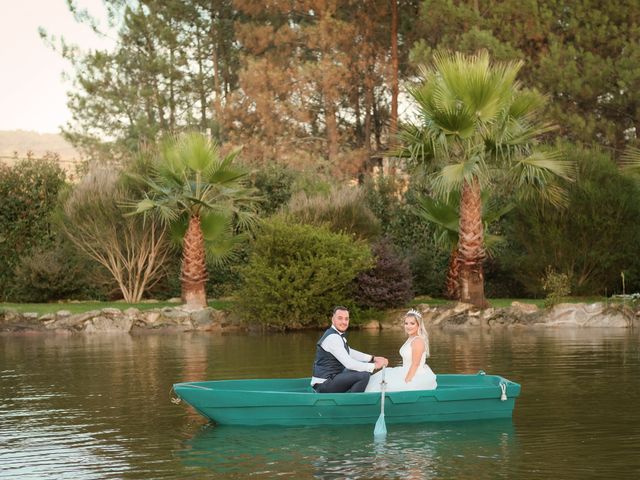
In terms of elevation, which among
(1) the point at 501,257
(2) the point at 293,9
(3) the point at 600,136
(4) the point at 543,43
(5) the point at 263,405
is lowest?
(5) the point at 263,405

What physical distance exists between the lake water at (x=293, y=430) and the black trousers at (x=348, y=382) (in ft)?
1.78

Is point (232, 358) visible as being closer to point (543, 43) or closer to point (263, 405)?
point (263, 405)

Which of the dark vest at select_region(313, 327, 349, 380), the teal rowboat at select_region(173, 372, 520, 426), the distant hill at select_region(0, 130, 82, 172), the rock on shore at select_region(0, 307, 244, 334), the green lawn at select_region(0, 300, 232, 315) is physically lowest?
the teal rowboat at select_region(173, 372, 520, 426)

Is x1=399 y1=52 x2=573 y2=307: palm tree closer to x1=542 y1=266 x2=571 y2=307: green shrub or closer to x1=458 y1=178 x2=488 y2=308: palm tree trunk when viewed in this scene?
x1=458 y1=178 x2=488 y2=308: palm tree trunk

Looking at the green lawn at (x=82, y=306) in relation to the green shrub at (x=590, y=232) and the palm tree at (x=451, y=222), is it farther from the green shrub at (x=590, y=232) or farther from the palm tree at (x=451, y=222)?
the green shrub at (x=590, y=232)

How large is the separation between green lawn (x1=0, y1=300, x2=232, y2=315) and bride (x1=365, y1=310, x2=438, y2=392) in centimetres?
1736

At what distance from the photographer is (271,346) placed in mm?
23719

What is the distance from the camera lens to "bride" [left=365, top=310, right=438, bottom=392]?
1275 cm

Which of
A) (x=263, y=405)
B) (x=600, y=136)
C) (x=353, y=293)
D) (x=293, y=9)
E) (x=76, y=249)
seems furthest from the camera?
(x=293, y=9)

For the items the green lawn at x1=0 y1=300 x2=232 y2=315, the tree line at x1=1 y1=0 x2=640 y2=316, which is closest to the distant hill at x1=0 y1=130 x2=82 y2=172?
the tree line at x1=1 y1=0 x2=640 y2=316

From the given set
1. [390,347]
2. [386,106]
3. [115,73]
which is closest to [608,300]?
[390,347]

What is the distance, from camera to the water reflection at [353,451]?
33.6 feet

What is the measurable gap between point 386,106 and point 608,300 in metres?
22.8

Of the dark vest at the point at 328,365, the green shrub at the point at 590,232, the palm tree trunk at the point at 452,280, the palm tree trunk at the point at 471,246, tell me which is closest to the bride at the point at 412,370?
the dark vest at the point at 328,365
